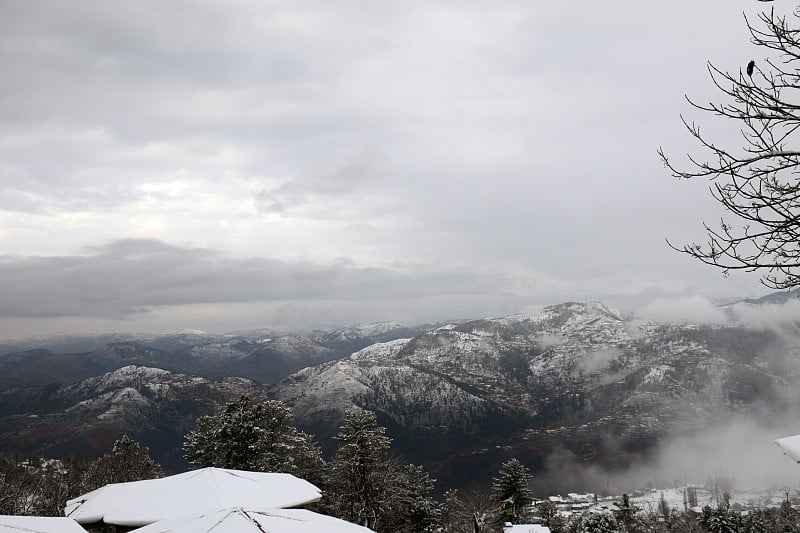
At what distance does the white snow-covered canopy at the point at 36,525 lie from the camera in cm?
744

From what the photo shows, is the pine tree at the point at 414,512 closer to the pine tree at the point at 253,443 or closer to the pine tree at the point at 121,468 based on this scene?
the pine tree at the point at 253,443

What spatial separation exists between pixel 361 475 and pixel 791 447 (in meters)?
28.9

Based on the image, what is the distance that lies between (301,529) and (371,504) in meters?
28.3

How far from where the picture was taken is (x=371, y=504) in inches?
1262

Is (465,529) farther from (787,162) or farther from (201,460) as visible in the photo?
(787,162)

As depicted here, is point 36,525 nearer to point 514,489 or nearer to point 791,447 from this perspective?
point 791,447

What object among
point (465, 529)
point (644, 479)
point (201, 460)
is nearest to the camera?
Result: point (201, 460)

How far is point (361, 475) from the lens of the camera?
31.8 m

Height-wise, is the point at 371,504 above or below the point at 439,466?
above

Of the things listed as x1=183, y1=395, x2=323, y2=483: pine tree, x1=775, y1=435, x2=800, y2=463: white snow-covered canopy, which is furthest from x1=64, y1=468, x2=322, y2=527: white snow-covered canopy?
x1=183, y1=395, x2=323, y2=483: pine tree

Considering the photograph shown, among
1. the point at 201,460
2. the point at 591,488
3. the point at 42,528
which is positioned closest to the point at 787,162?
the point at 42,528

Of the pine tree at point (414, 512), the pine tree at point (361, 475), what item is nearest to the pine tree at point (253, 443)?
the pine tree at point (361, 475)

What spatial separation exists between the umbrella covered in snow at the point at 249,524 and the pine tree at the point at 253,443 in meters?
25.5

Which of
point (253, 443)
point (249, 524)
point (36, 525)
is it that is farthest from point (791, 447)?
point (253, 443)
